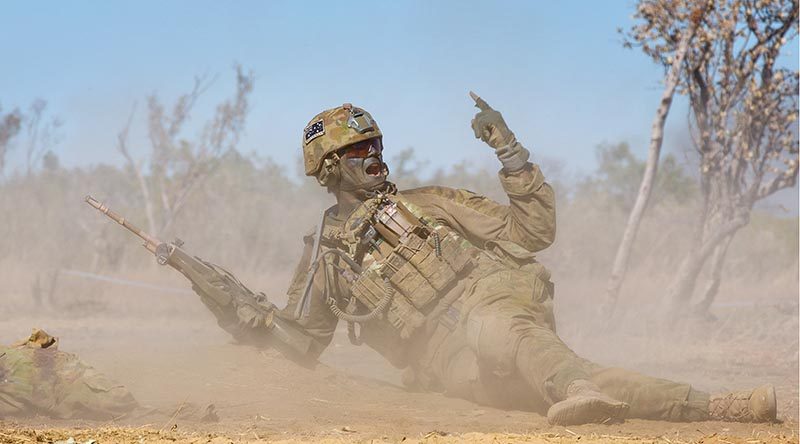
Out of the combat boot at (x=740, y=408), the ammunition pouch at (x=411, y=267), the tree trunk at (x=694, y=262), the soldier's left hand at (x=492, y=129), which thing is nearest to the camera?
the combat boot at (x=740, y=408)

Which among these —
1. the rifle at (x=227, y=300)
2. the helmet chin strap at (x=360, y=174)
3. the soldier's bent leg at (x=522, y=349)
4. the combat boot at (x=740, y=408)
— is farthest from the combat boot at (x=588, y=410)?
the rifle at (x=227, y=300)

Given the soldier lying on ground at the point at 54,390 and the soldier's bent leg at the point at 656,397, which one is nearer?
the soldier's bent leg at the point at 656,397

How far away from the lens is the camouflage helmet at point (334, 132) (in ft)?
25.8

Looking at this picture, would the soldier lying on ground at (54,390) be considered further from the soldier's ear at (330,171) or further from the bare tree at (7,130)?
the bare tree at (7,130)

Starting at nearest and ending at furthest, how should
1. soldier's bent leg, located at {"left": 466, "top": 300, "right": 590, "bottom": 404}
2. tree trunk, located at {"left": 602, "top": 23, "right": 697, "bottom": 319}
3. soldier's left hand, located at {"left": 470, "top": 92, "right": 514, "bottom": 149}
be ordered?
soldier's bent leg, located at {"left": 466, "top": 300, "right": 590, "bottom": 404}
soldier's left hand, located at {"left": 470, "top": 92, "right": 514, "bottom": 149}
tree trunk, located at {"left": 602, "top": 23, "right": 697, "bottom": 319}

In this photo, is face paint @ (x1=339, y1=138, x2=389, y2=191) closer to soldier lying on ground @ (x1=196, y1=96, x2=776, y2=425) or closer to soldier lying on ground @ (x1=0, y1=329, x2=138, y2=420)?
soldier lying on ground @ (x1=196, y1=96, x2=776, y2=425)

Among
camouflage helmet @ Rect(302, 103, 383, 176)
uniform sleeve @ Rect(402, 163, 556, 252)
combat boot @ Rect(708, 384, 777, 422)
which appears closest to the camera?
combat boot @ Rect(708, 384, 777, 422)

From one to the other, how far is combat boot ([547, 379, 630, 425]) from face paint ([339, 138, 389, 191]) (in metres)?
2.55

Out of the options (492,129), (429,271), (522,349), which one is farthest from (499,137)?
(522,349)

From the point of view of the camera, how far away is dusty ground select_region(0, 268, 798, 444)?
5.93m

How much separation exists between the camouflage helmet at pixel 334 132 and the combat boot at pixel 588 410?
2.74 meters

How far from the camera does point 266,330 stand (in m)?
8.44

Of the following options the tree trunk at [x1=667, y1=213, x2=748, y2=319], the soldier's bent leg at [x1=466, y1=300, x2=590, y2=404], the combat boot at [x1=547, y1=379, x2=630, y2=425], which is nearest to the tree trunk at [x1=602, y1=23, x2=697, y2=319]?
the tree trunk at [x1=667, y1=213, x2=748, y2=319]

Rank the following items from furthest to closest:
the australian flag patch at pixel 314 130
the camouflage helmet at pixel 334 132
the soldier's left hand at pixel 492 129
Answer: the australian flag patch at pixel 314 130 → the camouflage helmet at pixel 334 132 → the soldier's left hand at pixel 492 129
